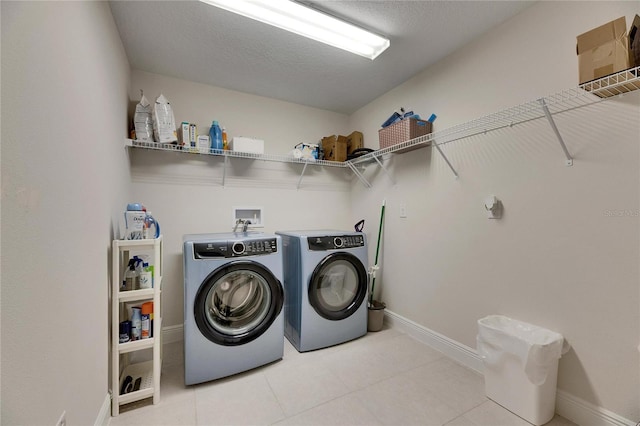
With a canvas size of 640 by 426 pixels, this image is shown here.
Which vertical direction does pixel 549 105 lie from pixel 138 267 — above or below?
above

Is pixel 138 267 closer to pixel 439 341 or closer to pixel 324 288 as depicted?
pixel 324 288

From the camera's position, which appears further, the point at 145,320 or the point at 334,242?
the point at 334,242

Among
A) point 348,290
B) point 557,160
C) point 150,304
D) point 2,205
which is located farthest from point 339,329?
point 2,205

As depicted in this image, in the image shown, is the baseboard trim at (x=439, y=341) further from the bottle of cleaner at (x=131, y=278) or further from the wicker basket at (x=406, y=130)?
the bottle of cleaner at (x=131, y=278)

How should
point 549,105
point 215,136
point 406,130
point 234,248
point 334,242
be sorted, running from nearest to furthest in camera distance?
point 549,105, point 234,248, point 406,130, point 334,242, point 215,136

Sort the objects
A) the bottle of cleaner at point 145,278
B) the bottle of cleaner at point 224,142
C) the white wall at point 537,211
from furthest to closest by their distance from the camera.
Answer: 1. the bottle of cleaner at point 224,142
2. the bottle of cleaner at point 145,278
3. the white wall at point 537,211

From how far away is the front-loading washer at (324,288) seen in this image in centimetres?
215

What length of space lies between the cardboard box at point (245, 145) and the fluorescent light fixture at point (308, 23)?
1036 millimetres

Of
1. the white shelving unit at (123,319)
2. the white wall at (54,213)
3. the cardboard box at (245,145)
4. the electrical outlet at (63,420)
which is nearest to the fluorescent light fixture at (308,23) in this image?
the white wall at (54,213)

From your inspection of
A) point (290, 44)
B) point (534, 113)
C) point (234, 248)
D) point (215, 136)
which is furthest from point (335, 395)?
point (290, 44)

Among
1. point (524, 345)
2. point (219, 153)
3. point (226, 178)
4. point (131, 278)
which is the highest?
point (219, 153)

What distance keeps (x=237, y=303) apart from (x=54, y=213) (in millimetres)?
1323

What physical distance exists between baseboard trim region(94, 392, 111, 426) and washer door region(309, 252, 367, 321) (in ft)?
4.38

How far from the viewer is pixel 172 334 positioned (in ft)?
7.84
